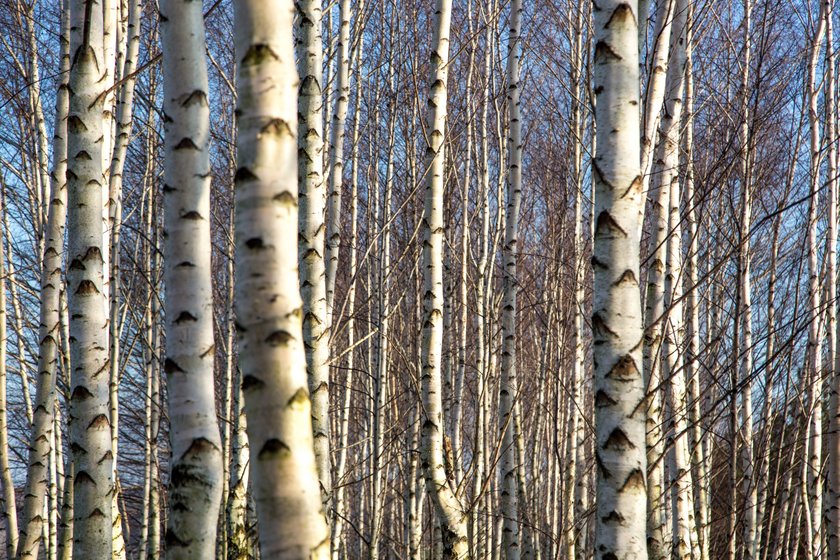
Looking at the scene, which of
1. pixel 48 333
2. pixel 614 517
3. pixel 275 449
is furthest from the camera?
pixel 48 333

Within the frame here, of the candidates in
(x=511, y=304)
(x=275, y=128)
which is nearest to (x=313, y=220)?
(x=275, y=128)

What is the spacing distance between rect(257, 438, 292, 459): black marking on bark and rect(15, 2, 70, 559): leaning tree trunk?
2.82 meters

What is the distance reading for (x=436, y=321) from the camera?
→ 427 centimetres

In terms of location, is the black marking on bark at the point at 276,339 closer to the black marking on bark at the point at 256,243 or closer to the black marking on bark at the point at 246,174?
the black marking on bark at the point at 256,243

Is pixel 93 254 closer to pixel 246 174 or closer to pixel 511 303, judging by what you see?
pixel 246 174

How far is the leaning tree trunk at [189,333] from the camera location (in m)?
1.87

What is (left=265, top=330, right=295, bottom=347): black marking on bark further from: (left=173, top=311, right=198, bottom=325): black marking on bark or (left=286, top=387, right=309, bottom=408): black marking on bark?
(left=173, top=311, right=198, bottom=325): black marking on bark

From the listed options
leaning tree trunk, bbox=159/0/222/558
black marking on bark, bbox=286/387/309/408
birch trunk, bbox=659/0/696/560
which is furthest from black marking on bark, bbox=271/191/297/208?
birch trunk, bbox=659/0/696/560

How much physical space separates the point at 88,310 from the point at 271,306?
1.43 meters

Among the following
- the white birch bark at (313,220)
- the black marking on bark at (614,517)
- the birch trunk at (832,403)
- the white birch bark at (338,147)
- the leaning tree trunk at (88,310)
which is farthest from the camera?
the birch trunk at (832,403)

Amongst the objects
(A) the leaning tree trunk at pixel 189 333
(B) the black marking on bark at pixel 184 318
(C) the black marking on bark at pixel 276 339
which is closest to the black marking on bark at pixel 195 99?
(A) the leaning tree trunk at pixel 189 333

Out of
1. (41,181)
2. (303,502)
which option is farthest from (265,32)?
(41,181)

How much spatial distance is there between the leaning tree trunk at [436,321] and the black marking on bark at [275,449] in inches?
113

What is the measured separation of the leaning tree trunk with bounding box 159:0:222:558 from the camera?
1865 mm
